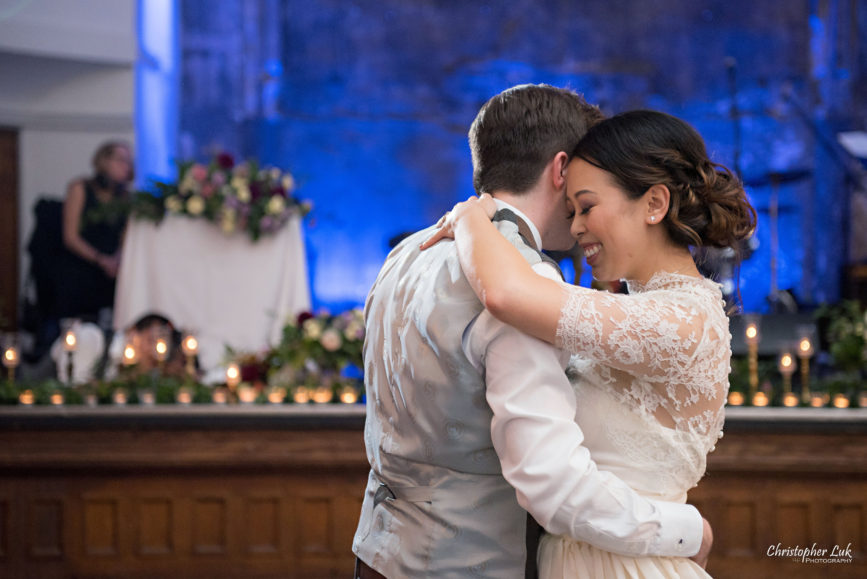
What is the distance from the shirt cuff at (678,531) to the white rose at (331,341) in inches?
91.2

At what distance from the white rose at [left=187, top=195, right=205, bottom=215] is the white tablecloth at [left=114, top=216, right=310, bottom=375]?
0.36 ft

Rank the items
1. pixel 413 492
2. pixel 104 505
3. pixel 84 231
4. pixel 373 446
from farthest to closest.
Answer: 1. pixel 84 231
2. pixel 104 505
3. pixel 373 446
4. pixel 413 492

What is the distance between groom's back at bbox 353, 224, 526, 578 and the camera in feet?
4.88

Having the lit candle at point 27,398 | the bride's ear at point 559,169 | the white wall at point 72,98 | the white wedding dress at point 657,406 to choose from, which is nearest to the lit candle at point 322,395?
the lit candle at point 27,398

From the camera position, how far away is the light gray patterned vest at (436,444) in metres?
1.49

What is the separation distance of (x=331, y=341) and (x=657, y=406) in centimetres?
223

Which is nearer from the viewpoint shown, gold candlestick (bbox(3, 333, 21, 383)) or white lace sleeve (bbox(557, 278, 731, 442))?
white lace sleeve (bbox(557, 278, 731, 442))

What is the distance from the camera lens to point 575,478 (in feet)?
4.42

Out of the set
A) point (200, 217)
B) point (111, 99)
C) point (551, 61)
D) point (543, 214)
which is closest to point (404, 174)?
point (551, 61)

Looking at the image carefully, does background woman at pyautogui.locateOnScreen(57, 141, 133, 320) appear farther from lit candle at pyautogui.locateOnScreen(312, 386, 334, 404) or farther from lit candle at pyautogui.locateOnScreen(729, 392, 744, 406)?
lit candle at pyautogui.locateOnScreen(729, 392, 744, 406)

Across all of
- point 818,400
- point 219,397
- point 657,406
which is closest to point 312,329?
point 219,397

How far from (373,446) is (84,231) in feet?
23.3

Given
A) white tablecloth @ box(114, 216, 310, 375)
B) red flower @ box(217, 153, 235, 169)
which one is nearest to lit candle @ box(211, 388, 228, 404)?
white tablecloth @ box(114, 216, 310, 375)

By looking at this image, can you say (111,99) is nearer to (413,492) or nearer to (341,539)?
(341,539)
